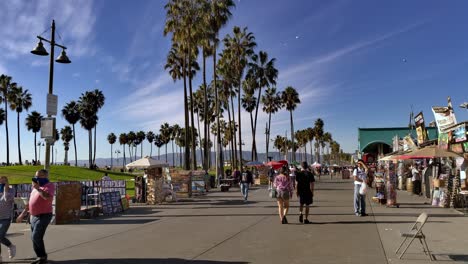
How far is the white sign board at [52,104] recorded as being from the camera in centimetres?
1388

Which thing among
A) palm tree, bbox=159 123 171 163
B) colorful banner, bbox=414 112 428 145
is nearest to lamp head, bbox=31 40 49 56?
colorful banner, bbox=414 112 428 145

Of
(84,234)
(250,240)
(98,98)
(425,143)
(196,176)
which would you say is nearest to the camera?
(250,240)

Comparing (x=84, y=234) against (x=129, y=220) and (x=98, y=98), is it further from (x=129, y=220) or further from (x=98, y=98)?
(x=98, y=98)

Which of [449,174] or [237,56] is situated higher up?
[237,56]

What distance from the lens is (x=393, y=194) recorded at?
1700cm

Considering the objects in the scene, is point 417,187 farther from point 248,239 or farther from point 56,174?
point 56,174

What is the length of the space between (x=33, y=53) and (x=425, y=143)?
2181 cm

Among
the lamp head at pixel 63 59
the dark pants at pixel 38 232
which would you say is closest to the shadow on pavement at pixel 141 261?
the dark pants at pixel 38 232

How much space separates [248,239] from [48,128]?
7730mm

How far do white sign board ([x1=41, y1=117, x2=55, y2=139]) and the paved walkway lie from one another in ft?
9.39

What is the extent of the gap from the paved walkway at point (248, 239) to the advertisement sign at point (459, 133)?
4.72 m

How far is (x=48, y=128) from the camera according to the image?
13617mm

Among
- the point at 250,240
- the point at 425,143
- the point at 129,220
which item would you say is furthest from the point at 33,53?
the point at 425,143

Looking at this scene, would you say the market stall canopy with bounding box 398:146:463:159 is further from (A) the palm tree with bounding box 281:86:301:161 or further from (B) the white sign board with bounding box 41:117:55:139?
(A) the palm tree with bounding box 281:86:301:161
